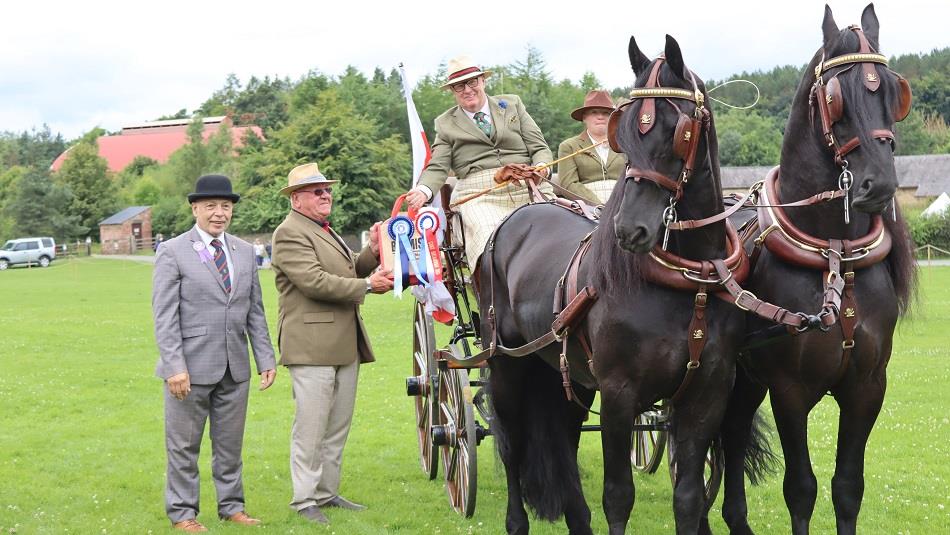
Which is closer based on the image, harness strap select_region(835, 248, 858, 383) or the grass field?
harness strap select_region(835, 248, 858, 383)

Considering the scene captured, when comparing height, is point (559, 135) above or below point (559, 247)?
above

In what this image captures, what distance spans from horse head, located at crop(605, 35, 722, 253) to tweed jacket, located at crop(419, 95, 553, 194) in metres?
2.60

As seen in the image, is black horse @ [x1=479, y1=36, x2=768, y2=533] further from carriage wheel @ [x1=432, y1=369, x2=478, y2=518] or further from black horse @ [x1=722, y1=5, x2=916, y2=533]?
carriage wheel @ [x1=432, y1=369, x2=478, y2=518]

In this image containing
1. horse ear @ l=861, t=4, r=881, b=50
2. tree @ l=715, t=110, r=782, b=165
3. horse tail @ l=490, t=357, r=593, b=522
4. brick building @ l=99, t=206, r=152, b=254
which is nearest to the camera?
horse ear @ l=861, t=4, r=881, b=50

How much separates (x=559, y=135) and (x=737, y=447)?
55.1 metres

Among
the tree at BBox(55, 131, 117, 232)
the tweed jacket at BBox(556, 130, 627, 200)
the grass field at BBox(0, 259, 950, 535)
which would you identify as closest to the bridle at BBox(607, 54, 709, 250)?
the grass field at BBox(0, 259, 950, 535)

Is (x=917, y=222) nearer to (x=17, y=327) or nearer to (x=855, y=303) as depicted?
(x=17, y=327)

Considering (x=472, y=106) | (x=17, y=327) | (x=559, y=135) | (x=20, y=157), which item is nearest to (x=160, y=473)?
(x=472, y=106)

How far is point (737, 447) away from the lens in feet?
17.6

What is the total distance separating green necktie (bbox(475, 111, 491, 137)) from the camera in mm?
6828

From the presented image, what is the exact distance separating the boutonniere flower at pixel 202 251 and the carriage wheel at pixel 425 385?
1.75 m

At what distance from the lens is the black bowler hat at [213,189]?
245 inches

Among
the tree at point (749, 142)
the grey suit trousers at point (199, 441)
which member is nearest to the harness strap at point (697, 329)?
the grey suit trousers at point (199, 441)

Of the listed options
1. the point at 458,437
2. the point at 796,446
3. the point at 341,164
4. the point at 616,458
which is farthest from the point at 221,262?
the point at 341,164
